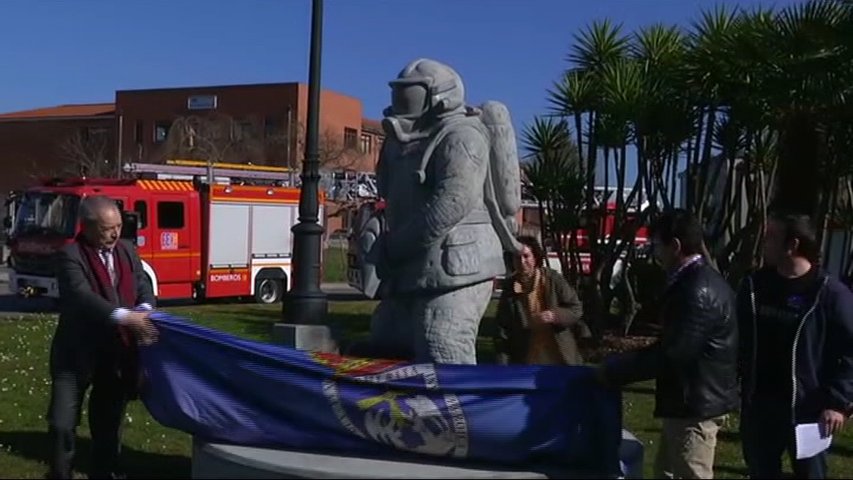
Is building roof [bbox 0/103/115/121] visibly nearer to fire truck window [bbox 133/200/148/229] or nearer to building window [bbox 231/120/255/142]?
building window [bbox 231/120/255/142]

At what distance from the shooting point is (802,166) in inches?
509

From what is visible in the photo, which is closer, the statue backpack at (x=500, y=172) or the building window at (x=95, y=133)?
the statue backpack at (x=500, y=172)

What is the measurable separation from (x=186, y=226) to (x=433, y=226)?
17.4m

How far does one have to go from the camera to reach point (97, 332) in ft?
20.4

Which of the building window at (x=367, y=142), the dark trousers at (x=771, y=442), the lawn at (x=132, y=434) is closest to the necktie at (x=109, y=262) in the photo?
the lawn at (x=132, y=434)

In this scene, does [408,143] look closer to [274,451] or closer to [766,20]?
[274,451]

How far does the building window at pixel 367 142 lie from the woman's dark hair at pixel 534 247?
56.4 m

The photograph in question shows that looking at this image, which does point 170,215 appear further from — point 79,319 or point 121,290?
point 79,319

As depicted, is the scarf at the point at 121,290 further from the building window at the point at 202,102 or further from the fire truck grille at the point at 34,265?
the building window at the point at 202,102

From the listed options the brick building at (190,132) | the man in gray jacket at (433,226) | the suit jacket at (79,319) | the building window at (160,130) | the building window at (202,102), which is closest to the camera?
the man in gray jacket at (433,226)

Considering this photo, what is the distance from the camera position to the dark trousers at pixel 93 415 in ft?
20.4

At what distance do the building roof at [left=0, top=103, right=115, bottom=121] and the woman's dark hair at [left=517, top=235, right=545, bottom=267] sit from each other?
65211 millimetres

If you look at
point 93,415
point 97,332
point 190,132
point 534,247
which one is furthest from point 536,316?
point 190,132

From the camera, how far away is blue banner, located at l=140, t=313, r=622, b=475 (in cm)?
513
